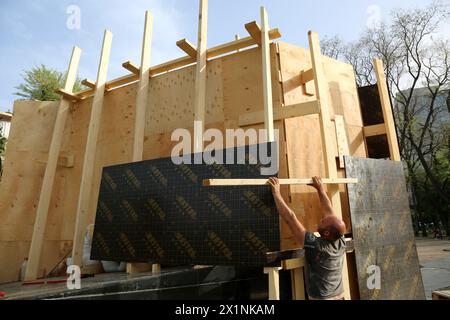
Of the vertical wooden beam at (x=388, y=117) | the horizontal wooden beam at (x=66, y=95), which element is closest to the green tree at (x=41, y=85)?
the horizontal wooden beam at (x=66, y=95)

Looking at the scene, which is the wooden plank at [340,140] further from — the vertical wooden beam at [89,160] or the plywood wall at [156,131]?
the vertical wooden beam at [89,160]

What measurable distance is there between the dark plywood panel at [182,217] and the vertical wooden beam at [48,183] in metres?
1.94

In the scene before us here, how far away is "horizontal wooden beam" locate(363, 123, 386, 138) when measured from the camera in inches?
243

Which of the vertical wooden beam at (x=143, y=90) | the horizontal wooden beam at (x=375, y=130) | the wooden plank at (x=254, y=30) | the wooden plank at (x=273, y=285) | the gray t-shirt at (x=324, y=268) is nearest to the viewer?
the gray t-shirt at (x=324, y=268)

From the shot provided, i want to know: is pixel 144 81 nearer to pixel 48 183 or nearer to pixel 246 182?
pixel 48 183

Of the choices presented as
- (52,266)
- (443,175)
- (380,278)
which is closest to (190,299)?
(380,278)

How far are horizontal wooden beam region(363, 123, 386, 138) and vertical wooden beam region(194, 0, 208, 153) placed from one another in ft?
12.9

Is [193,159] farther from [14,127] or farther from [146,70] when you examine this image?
[14,127]

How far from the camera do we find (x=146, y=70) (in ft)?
20.3

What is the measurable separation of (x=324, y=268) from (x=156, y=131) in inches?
183

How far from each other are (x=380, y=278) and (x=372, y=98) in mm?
4422

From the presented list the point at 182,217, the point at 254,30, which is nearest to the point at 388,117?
the point at 254,30

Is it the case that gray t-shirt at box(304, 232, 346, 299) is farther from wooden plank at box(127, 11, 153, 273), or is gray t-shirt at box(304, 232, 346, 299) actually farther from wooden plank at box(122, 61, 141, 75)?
wooden plank at box(122, 61, 141, 75)

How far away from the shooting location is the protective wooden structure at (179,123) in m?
4.99
